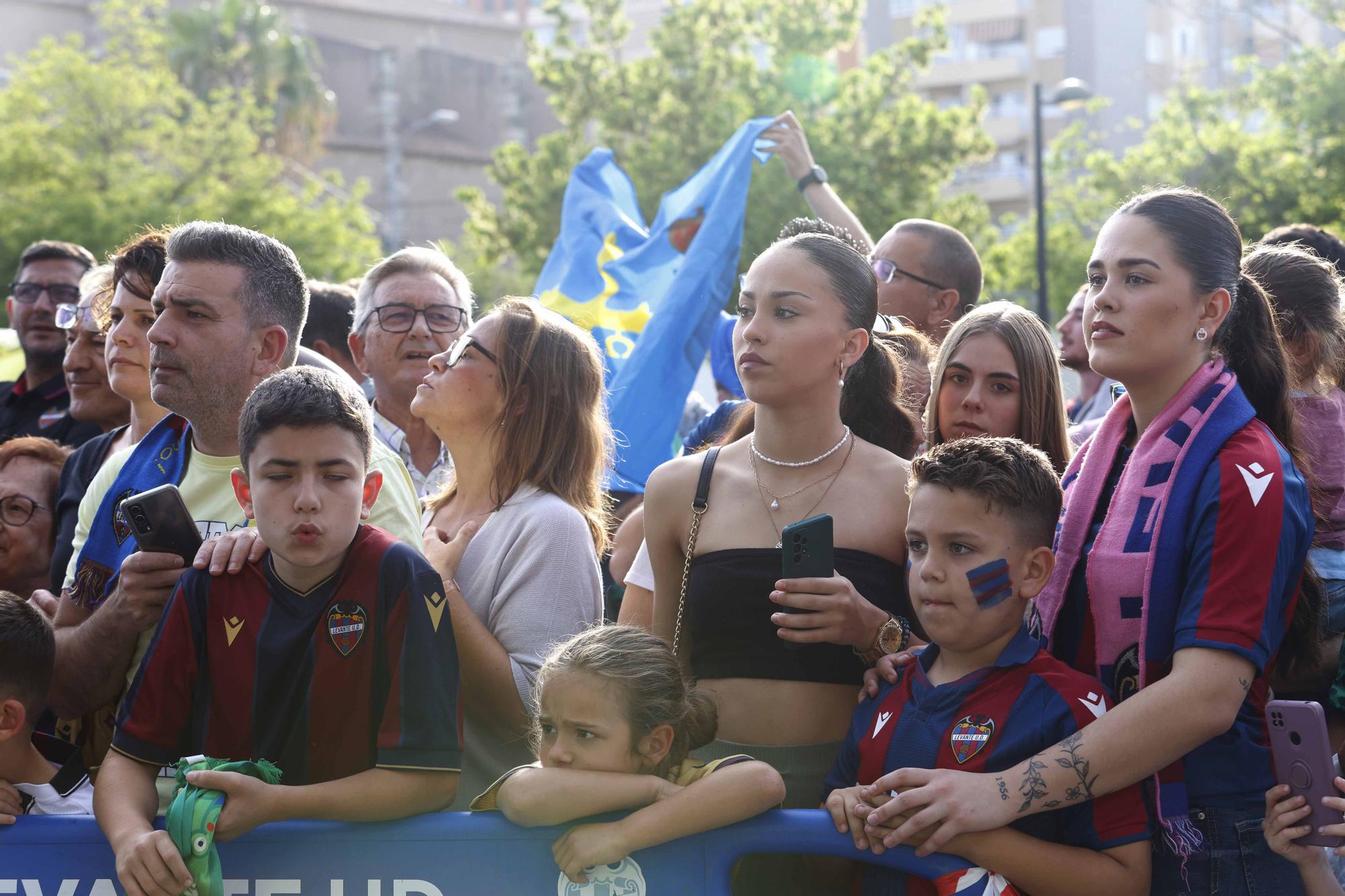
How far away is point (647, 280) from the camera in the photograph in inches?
280

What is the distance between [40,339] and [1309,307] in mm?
5432

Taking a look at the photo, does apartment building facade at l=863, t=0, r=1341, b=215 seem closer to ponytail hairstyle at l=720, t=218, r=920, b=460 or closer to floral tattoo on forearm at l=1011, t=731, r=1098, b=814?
ponytail hairstyle at l=720, t=218, r=920, b=460

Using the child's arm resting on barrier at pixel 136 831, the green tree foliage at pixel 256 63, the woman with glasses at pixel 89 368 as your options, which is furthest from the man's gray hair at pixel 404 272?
the green tree foliage at pixel 256 63

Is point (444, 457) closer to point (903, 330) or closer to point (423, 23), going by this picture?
point (903, 330)

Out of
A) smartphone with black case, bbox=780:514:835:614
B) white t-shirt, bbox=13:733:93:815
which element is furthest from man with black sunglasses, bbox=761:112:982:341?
white t-shirt, bbox=13:733:93:815

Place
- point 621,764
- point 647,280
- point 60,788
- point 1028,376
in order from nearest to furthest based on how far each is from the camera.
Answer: point 621,764 < point 60,788 < point 1028,376 < point 647,280

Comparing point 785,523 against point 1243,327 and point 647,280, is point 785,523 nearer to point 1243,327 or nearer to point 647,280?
point 1243,327

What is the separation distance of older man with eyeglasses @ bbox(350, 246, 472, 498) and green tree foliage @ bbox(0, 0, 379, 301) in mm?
20119

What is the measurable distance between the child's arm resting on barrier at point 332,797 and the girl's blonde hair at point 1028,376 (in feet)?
5.86

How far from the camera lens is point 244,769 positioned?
8.82 ft

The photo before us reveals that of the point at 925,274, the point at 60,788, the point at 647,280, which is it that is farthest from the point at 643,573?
the point at 647,280

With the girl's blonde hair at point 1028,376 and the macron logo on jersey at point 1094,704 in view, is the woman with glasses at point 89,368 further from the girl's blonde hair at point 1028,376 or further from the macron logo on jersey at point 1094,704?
the macron logo on jersey at point 1094,704

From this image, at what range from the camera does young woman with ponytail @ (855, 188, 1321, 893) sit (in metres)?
2.58

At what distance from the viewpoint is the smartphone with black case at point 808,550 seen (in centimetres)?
289
